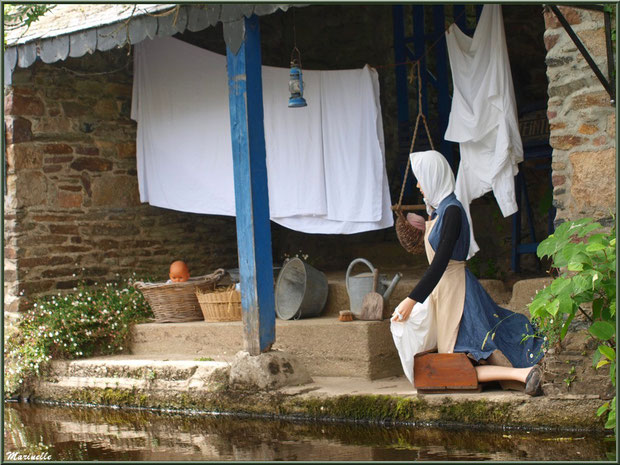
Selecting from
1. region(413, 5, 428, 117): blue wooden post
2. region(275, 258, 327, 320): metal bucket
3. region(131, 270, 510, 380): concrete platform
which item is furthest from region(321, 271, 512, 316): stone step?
region(413, 5, 428, 117): blue wooden post

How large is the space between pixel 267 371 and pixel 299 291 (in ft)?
4.62

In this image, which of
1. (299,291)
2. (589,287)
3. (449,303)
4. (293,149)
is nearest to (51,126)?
(293,149)

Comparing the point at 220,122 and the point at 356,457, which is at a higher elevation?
the point at 220,122

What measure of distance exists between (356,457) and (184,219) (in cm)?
512

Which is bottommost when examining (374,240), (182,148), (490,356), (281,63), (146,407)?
(146,407)

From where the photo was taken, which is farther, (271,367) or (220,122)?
(220,122)

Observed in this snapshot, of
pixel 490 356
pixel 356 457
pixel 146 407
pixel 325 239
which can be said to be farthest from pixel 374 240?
pixel 356 457

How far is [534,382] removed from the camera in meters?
5.38

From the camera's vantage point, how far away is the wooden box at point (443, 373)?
5.67m

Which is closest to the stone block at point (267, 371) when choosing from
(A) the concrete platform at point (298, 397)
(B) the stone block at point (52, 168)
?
(A) the concrete platform at point (298, 397)

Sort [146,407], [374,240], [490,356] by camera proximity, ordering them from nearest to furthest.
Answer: [490,356] → [146,407] → [374,240]

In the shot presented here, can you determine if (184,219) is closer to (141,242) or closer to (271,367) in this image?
(141,242)

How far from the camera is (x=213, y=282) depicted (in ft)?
27.0

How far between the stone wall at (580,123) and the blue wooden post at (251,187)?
87.8 inches
